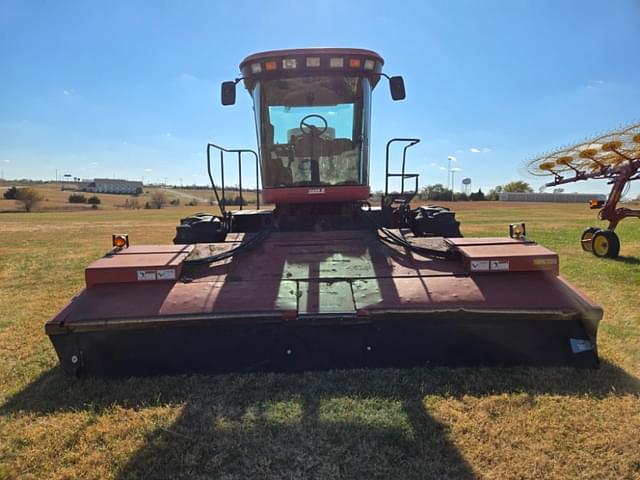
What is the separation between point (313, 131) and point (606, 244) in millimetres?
8413

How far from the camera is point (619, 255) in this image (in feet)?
34.1

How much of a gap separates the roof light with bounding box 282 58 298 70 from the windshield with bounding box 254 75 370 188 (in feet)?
0.76

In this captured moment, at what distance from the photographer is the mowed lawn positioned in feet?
8.17

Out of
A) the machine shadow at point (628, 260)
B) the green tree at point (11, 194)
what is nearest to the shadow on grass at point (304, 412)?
the machine shadow at point (628, 260)

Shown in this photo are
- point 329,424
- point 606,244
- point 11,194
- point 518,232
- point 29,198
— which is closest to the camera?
point 329,424

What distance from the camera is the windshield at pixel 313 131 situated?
200 inches

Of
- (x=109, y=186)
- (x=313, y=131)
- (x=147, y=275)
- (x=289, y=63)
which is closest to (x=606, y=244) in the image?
(x=313, y=131)

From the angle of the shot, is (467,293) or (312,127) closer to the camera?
(467,293)

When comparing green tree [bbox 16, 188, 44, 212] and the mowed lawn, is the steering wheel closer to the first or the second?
the mowed lawn

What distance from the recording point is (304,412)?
3.00m

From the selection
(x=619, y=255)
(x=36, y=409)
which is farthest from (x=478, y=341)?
(x=619, y=255)

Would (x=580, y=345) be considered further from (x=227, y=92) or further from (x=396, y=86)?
(x=227, y=92)

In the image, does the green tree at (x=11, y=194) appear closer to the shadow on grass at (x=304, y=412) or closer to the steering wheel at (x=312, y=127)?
the steering wheel at (x=312, y=127)

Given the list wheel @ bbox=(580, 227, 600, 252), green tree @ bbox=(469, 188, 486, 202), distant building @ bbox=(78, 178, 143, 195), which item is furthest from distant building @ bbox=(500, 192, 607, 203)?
distant building @ bbox=(78, 178, 143, 195)
